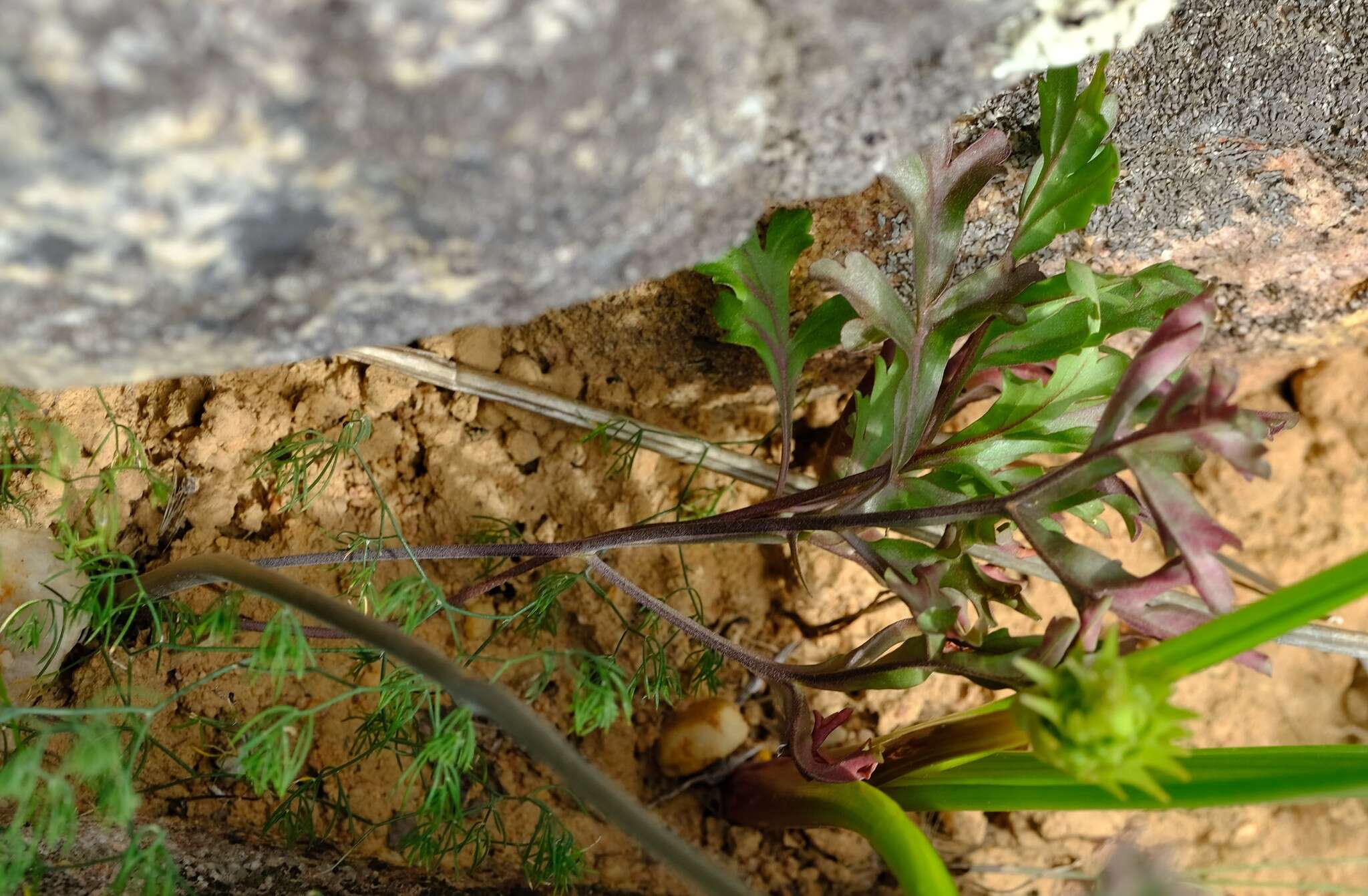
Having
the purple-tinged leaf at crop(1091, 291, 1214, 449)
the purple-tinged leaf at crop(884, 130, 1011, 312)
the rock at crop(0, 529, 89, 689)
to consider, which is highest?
the purple-tinged leaf at crop(884, 130, 1011, 312)

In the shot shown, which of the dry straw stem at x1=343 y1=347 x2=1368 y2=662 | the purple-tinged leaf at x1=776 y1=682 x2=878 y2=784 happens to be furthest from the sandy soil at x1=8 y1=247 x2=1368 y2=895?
the purple-tinged leaf at x1=776 y1=682 x2=878 y2=784

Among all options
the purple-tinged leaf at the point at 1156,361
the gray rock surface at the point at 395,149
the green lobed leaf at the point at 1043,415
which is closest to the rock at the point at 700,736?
the green lobed leaf at the point at 1043,415

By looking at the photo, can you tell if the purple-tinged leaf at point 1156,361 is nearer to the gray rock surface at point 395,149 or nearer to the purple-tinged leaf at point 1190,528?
the purple-tinged leaf at point 1190,528

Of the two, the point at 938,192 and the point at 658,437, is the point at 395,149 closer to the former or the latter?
the point at 938,192

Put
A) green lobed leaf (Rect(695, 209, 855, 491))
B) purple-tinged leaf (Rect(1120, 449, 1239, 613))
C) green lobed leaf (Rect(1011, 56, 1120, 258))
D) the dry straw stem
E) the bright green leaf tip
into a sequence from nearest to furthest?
1. the bright green leaf tip
2. purple-tinged leaf (Rect(1120, 449, 1239, 613))
3. green lobed leaf (Rect(1011, 56, 1120, 258))
4. green lobed leaf (Rect(695, 209, 855, 491))
5. the dry straw stem

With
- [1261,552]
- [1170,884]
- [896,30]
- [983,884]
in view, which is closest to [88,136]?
[896,30]

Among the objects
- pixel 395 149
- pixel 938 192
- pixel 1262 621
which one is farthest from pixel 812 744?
pixel 395 149

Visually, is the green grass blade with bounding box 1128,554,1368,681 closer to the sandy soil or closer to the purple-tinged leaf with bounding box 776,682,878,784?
the purple-tinged leaf with bounding box 776,682,878,784
